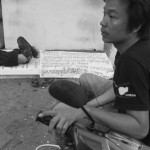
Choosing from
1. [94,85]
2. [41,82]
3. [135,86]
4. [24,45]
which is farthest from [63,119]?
[24,45]

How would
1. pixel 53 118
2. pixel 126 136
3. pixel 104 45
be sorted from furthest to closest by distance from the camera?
pixel 104 45
pixel 126 136
pixel 53 118

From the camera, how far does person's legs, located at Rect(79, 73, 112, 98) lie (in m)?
2.23

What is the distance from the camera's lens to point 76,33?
14.5 feet

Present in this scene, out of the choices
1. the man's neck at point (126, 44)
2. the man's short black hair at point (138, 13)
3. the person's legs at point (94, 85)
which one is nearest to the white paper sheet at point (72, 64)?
the person's legs at point (94, 85)

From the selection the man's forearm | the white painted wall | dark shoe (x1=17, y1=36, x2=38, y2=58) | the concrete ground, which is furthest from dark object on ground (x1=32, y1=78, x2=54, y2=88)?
the man's forearm

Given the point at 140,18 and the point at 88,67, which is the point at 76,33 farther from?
the point at 140,18

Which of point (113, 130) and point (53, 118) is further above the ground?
point (53, 118)

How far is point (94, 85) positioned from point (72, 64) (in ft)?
6.09

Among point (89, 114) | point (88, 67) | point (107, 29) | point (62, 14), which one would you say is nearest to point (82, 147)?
point (89, 114)

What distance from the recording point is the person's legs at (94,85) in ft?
7.32

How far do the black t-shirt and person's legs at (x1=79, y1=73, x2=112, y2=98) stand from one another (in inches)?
25.1

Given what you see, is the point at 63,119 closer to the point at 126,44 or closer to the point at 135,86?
the point at 135,86

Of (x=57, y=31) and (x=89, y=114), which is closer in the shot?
(x=89, y=114)

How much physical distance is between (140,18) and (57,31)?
289 centimetres
